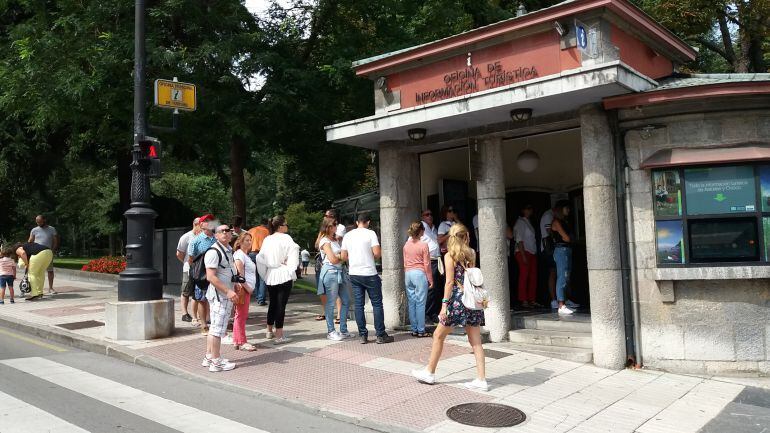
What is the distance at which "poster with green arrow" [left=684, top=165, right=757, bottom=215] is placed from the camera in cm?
692

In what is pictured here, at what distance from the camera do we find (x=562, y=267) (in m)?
8.92

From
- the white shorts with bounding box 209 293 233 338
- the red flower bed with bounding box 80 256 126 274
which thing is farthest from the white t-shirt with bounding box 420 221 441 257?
the red flower bed with bounding box 80 256 126 274

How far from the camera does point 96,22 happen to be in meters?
12.1

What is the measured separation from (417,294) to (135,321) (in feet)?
14.0

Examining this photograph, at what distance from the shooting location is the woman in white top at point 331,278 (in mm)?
8383

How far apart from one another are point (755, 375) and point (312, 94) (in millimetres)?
10153

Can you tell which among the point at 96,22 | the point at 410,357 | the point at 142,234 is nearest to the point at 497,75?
the point at 410,357

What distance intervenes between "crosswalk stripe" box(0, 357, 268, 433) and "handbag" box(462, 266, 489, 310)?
2.40 metres

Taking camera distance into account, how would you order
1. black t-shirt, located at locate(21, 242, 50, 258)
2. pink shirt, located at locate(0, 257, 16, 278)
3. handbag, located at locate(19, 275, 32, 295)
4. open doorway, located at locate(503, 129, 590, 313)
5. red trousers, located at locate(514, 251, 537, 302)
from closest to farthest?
red trousers, located at locate(514, 251, 537, 302)
open doorway, located at locate(503, 129, 590, 313)
pink shirt, located at locate(0, 257, 16, 278)
black t-shirt, located at locate(21, 242, 50, 258)
handbag, located at locate(19, 275, 32, 295)

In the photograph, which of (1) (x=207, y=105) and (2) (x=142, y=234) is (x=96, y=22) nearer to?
(1) (x=207, y=105)

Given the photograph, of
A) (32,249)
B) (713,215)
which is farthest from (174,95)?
(713,215)

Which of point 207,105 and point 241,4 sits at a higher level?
point 241,4

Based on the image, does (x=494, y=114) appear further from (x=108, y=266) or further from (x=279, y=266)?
(x=108, y=266)

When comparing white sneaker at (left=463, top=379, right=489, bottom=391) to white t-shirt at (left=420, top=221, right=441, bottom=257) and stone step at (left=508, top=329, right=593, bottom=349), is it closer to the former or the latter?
stone step at (left=508, top=329, right=593, bottom=349)
